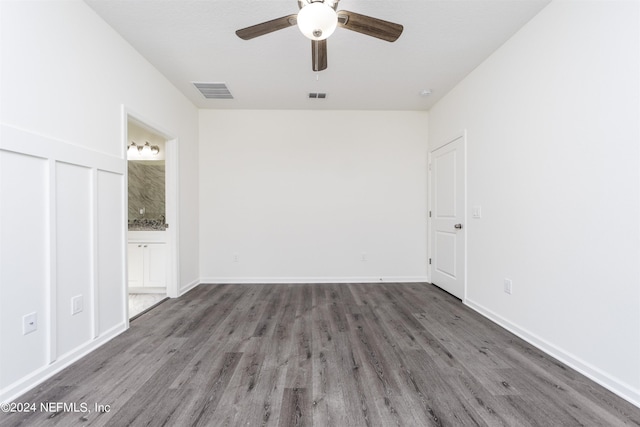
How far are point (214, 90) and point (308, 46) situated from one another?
5.08ft

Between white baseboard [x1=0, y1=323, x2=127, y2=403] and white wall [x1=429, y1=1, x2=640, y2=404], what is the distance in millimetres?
3506

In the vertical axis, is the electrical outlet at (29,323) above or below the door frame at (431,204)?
below

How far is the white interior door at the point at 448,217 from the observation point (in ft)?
10.5

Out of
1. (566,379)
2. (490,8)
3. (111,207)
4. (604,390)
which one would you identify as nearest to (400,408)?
(566,379)

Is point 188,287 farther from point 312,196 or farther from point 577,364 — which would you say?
point 577,364

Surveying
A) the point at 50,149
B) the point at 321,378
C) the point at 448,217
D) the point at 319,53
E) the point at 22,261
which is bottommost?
the point at 321,378

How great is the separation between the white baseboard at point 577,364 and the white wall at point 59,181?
138 inches

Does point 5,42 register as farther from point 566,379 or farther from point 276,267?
point 566,379

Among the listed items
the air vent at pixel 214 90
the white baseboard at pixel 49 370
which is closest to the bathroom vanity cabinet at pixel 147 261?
the white baseboard at pixel 49 370

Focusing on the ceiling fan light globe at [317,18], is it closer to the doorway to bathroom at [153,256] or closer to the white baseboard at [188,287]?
the doorway to bathroom at [153,256]

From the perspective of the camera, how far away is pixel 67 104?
74.2 inches

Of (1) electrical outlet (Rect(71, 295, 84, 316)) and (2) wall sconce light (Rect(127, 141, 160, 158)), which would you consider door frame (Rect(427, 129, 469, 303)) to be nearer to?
(1) electrical outlet (Rect(71, 295, 84, 316))

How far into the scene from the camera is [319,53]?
1878 mm

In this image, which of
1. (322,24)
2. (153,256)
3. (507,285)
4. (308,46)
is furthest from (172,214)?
(507,285)
